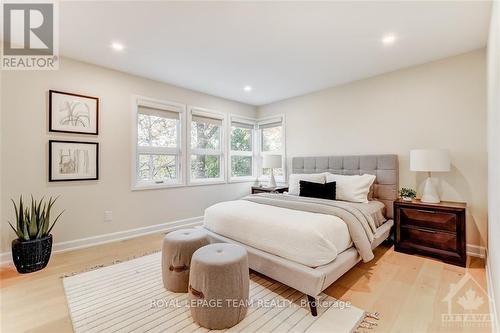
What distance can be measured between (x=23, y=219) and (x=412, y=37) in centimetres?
469

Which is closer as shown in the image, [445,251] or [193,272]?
[193,272]

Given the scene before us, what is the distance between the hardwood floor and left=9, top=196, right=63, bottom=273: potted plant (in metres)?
0.11

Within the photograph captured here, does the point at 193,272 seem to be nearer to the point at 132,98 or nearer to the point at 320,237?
the point at 320,237

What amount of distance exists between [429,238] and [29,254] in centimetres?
451

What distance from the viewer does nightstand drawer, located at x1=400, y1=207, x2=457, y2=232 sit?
103 inches

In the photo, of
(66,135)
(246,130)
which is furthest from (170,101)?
(246,130)

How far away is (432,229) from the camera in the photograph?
274 centimetres

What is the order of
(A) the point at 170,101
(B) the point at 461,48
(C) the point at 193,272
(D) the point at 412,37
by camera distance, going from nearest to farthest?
1. (C) the point at 193,272
2. (D) the point at 412,37
3. (B) the point at 461,48
4. (A) the point at 170,101

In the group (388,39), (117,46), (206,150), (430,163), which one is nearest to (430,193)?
(430,163)

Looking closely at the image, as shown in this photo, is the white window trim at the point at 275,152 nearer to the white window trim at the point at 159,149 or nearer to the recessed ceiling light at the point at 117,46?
the white window trim at the point at 159,149

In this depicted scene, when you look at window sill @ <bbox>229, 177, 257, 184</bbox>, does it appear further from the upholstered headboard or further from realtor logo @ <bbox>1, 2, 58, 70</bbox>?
realtor logo @ <bbox>1, 2, 58, 70</bbox>

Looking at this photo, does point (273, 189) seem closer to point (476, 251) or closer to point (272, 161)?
point (272, 161)

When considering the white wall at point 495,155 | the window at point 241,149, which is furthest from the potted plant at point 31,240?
the white wall at point 495,155

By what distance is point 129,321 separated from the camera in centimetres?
170
